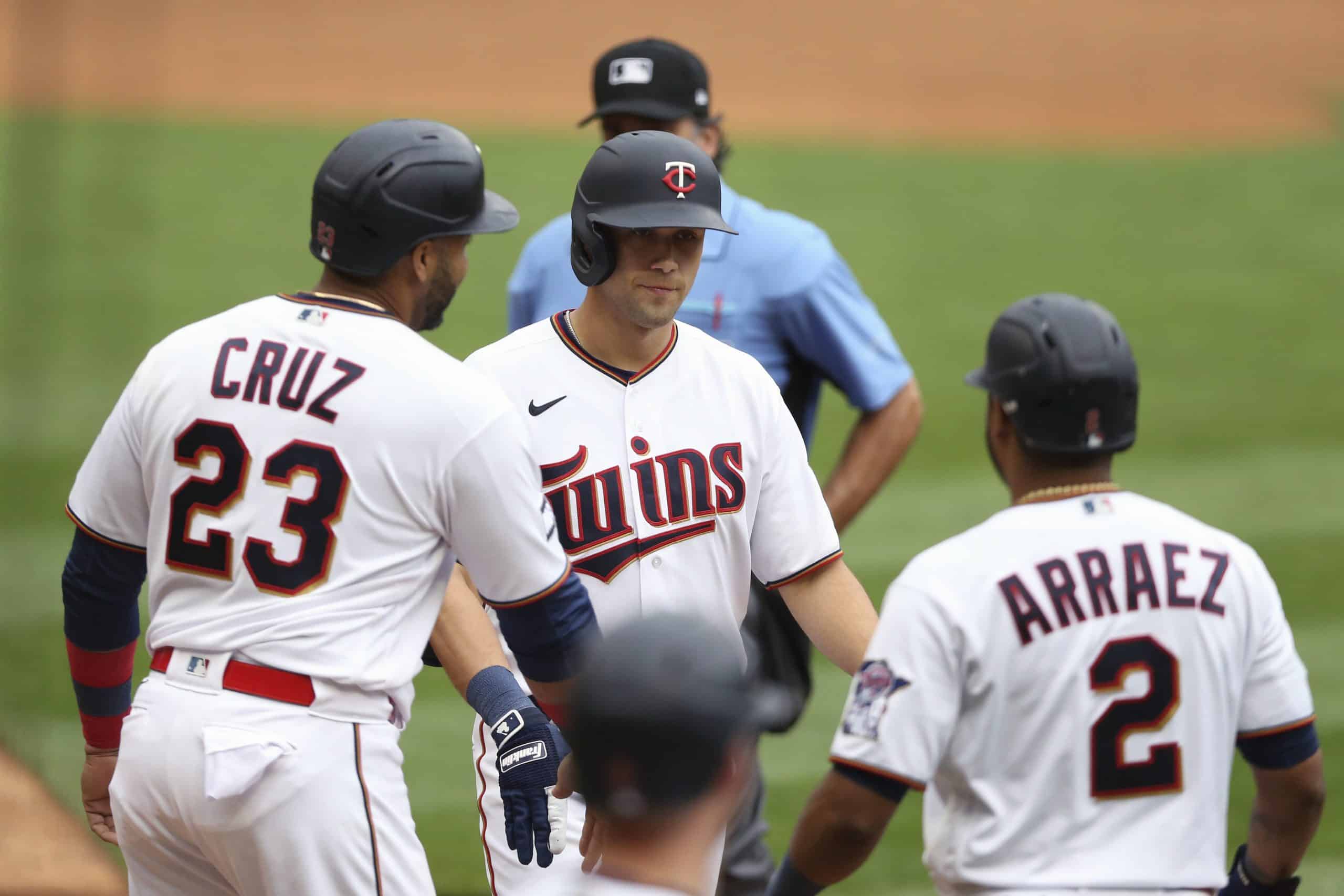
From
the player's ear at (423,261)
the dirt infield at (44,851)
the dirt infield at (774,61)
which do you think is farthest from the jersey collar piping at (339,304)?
the dirt infield at (774,61)

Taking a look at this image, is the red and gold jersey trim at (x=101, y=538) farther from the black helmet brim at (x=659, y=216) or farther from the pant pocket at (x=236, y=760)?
the black helmet brim at (x=659, y=216)

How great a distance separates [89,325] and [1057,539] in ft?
33.6

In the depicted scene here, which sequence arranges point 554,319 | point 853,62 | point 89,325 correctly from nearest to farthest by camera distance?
point 554,319 < point 89,325 < point 853,62

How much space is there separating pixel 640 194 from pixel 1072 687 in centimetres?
126

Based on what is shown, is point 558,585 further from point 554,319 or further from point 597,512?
point 554,319

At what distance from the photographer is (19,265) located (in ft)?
43.8

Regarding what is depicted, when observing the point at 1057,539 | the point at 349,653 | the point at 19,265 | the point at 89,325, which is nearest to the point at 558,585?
the point at 349,653

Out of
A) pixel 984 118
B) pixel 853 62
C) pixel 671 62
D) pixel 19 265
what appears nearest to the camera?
pixel 671 62

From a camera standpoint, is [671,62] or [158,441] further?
[671,62]

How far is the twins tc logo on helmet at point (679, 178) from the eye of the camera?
2.99 metres

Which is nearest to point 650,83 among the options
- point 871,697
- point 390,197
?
point 390,197

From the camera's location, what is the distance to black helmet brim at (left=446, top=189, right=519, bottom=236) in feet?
9.09

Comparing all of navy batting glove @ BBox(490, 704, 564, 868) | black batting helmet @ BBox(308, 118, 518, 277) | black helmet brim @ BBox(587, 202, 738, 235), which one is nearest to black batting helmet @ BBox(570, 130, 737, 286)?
black helmet brim @ BBox(587, 202, 738, 235)

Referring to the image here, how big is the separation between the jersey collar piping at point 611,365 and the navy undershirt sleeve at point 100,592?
35.2 inches
